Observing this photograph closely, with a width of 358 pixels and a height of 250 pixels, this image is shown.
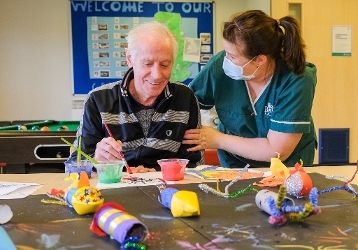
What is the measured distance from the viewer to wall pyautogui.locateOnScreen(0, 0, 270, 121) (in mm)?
4293

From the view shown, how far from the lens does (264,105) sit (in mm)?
1786

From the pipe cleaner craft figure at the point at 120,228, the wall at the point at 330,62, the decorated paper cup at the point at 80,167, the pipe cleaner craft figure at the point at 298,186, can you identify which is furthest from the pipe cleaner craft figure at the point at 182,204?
the wall at the point at 330,62

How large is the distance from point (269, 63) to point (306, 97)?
196mm

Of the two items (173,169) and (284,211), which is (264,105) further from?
(284,211)

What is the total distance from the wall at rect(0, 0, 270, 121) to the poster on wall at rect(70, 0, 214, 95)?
110 millimetres

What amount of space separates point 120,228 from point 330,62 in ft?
12.4

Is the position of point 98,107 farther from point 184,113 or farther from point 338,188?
point 338,188

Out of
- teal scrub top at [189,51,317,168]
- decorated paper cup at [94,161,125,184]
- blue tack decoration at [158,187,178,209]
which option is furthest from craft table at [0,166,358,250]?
teal scrub top at [189,51,317,168]

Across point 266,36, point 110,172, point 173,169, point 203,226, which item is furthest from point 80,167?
point 266,36

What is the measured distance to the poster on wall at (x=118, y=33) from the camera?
14.4 feet

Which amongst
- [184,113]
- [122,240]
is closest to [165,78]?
[184,113]

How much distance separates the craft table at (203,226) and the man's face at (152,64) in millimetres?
605

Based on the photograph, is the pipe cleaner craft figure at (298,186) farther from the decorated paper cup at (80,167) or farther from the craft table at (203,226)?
the decorated paper cup at (80,167)

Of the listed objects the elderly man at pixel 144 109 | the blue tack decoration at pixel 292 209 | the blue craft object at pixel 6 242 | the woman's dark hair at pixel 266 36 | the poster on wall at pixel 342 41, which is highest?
the poster on wall at pixel 342 41
